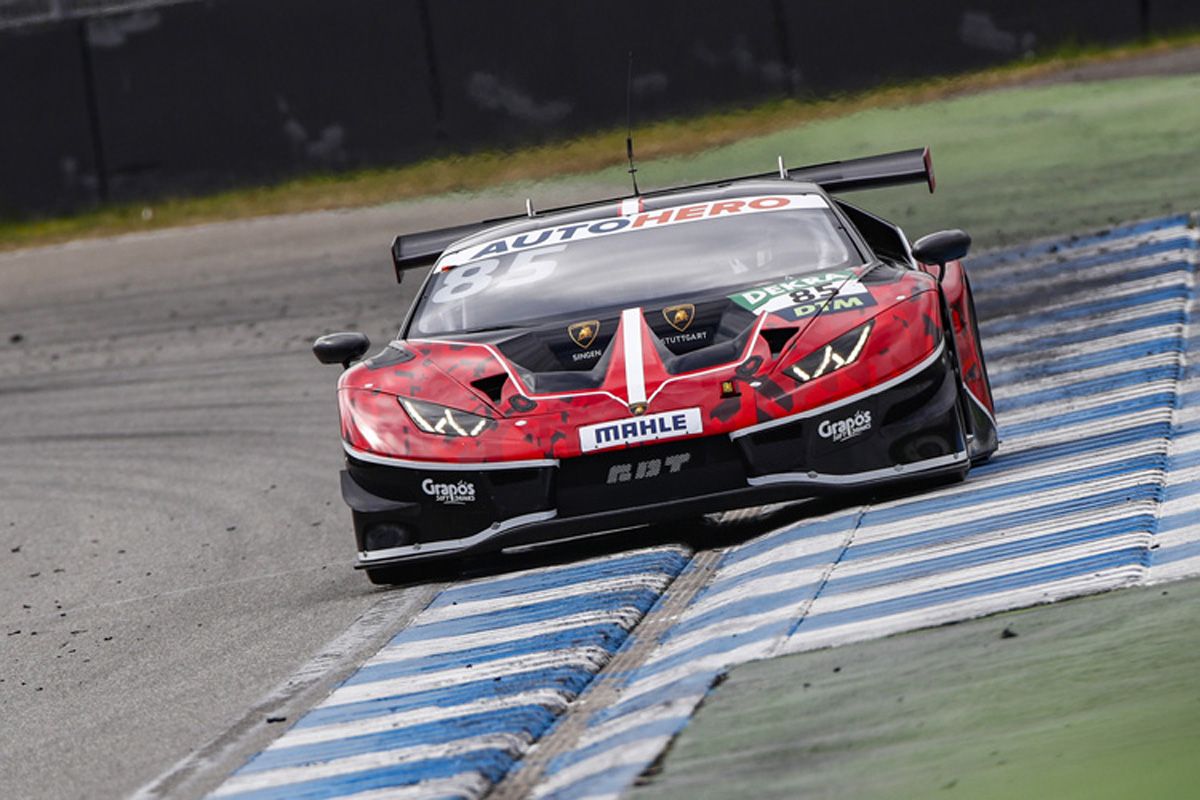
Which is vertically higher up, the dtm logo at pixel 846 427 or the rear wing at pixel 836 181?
the rear wing at pixel 836 181

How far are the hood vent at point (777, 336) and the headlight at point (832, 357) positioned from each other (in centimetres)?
11

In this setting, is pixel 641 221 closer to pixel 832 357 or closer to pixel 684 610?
pixel 832 357

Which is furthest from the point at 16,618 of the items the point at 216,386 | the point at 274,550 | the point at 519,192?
the point at 519,192

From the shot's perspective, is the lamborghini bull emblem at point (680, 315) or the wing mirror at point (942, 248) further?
the wing mirror at point (942, 248)

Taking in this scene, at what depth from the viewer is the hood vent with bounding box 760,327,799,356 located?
746 cm

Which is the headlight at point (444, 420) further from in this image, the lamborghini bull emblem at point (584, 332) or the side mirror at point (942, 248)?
the side mirror at point (942, 248)

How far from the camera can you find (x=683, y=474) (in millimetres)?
7273

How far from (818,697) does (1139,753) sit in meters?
0.90

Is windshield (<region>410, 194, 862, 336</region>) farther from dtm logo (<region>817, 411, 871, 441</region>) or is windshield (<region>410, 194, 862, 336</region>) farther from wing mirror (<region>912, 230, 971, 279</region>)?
dtm logo (<region>817, 411, 871, 441</region>)

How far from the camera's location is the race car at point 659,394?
729cm

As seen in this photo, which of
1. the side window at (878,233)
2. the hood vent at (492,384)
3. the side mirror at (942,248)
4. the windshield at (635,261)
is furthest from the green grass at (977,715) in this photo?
the side window at (878,233)

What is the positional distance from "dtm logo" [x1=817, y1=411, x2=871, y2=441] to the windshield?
84cm

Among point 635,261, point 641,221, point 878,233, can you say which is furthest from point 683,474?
point 878,233

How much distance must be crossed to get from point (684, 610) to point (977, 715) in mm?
1935
